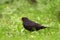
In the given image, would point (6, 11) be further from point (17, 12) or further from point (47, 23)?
point (47, 23)

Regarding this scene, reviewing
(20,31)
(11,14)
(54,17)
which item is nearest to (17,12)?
(11,14)

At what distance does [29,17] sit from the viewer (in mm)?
12219

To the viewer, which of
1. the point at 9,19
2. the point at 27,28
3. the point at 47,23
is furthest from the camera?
the point at 9,19

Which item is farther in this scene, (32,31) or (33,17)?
(33,17)

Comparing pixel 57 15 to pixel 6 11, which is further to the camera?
pixel 6 11

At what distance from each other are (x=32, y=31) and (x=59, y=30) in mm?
935

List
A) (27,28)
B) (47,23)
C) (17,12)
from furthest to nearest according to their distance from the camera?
(17,12) → (47,23) → (27,28)

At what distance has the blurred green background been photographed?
9.48 m

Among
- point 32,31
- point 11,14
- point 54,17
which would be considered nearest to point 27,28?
point 32,31

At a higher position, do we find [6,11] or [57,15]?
[57,15]

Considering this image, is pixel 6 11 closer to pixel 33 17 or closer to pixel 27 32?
pixel 33 17

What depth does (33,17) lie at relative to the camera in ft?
39.7

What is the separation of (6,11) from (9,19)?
1115mm

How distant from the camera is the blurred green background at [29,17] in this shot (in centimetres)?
948
